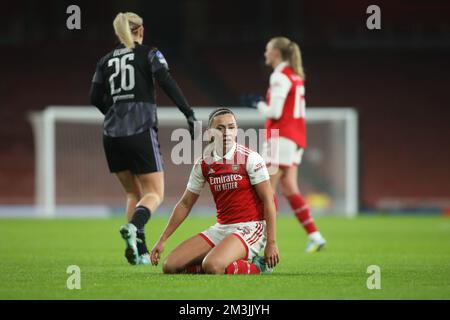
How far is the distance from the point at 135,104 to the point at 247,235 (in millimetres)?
1669

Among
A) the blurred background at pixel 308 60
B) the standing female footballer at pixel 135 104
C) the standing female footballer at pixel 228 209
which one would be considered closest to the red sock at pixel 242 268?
the standing female footballer at pixel 228 209

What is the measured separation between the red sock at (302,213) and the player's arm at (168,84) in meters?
2.76

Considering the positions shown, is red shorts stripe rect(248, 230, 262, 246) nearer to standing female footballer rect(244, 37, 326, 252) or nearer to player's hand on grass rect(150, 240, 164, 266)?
player's hand on grass rect(150, 240, 164, 266)

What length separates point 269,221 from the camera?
21.3 feet

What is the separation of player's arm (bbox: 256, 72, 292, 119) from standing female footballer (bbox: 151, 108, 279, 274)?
3.04m

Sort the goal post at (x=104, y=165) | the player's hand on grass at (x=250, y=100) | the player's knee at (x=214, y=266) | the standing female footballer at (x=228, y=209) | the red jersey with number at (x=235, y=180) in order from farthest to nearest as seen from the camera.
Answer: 1. the goal post at (x=104, y=165)
2. the player's hand on grass at (x=250, y=100)
3. the red jersey with number at (x=235, y=180)
4. the standing female footballer at (x=228, y=209)
5. the player's knee at (x=214, y=266)

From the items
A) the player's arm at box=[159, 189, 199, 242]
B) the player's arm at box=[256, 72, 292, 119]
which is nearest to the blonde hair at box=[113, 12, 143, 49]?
the player's arm at box=[159, 189, 199, 242]

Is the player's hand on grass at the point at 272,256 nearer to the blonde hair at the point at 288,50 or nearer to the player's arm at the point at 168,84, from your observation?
the player's arm at the point at 168,84

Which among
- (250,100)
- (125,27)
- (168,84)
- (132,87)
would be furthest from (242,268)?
(250,100)

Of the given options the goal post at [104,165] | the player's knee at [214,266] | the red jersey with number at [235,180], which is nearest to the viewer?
the player's knee at [214,266]

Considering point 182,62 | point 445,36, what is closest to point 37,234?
point 182,62

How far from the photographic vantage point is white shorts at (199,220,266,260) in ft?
22.0

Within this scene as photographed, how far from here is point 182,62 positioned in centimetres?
2578

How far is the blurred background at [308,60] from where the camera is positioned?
25.1m
